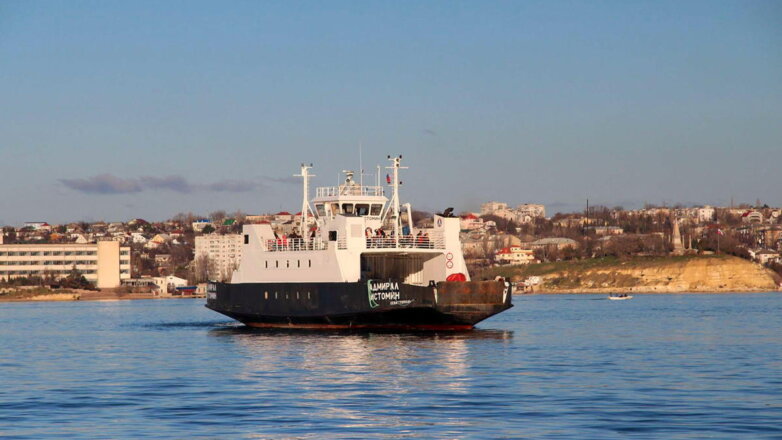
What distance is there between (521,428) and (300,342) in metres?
21.2

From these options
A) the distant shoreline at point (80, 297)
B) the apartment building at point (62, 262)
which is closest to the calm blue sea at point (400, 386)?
the distant shoreline at point (80, 297)

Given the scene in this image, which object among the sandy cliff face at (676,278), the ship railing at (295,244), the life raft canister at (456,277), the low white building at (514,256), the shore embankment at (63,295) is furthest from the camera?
the low white building at (514,256)

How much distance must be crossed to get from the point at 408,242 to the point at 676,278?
121m

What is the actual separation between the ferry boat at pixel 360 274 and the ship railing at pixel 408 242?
4cm

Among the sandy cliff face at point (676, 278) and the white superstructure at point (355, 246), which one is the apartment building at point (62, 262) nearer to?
the sandy cliff face at point (676, 278)

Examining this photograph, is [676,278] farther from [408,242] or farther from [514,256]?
[408,242]

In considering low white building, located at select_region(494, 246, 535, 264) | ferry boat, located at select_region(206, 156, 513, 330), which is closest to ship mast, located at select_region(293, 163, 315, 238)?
ferry boat, located at select_region(206, 156, 513, 330)

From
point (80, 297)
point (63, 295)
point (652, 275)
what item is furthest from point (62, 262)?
point (652, 275)

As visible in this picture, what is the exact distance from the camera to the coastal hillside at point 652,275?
157 metres

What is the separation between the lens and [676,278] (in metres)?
160

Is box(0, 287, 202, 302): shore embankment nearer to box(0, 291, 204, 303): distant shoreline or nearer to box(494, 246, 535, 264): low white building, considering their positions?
box(0, 291, 204, 303): distant shoreline

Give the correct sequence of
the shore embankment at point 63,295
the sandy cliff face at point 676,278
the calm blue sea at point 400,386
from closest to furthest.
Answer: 1. the calm blue sea at point 400,386
2. the shore embankment at point 63,295
3. the sandy cliff face at point 676,278

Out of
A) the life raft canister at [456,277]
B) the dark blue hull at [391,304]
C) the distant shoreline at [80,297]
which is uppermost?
the distant shoreline at [80,297]

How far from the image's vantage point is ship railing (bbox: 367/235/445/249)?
149 feet
